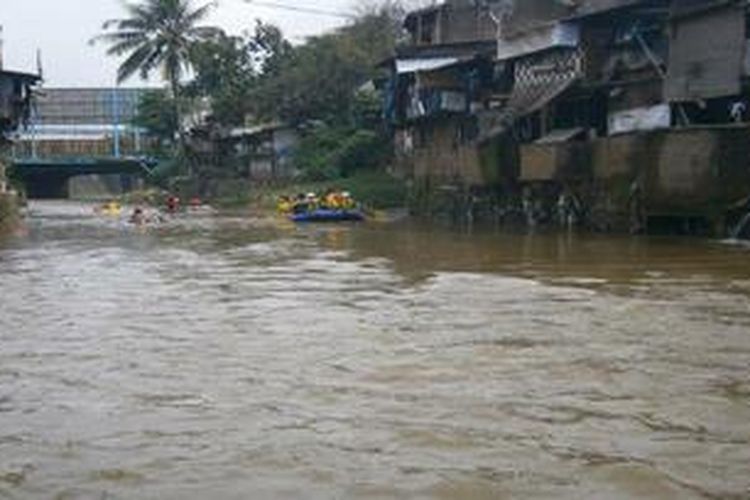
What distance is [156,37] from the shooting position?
2146 inches

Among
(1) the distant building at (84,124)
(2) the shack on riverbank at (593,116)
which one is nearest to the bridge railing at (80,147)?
(1) the distant building at (84,124)

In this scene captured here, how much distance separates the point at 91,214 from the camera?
1852 inches

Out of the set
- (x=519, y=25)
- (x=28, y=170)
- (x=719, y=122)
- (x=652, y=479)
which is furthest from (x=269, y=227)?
(x=28, y=170)

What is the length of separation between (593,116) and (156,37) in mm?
30051

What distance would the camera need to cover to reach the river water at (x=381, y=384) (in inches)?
239

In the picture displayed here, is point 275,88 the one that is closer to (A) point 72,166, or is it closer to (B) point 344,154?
(B) point 344,154

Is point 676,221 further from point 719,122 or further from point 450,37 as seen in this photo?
point 450,37

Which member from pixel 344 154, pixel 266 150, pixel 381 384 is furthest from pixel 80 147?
pixel 381 384

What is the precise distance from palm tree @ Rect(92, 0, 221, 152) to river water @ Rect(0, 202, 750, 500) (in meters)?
38.3

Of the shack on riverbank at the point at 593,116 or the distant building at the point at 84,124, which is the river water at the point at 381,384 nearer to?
the shack on riverbank at the point at 593,116

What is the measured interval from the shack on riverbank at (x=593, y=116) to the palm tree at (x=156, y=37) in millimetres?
17387

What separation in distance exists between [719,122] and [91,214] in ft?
95.2

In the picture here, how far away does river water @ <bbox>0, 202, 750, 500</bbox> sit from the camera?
239 inches

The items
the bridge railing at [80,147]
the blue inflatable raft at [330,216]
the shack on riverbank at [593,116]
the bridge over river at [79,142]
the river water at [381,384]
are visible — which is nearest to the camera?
the river water at [381,384]
